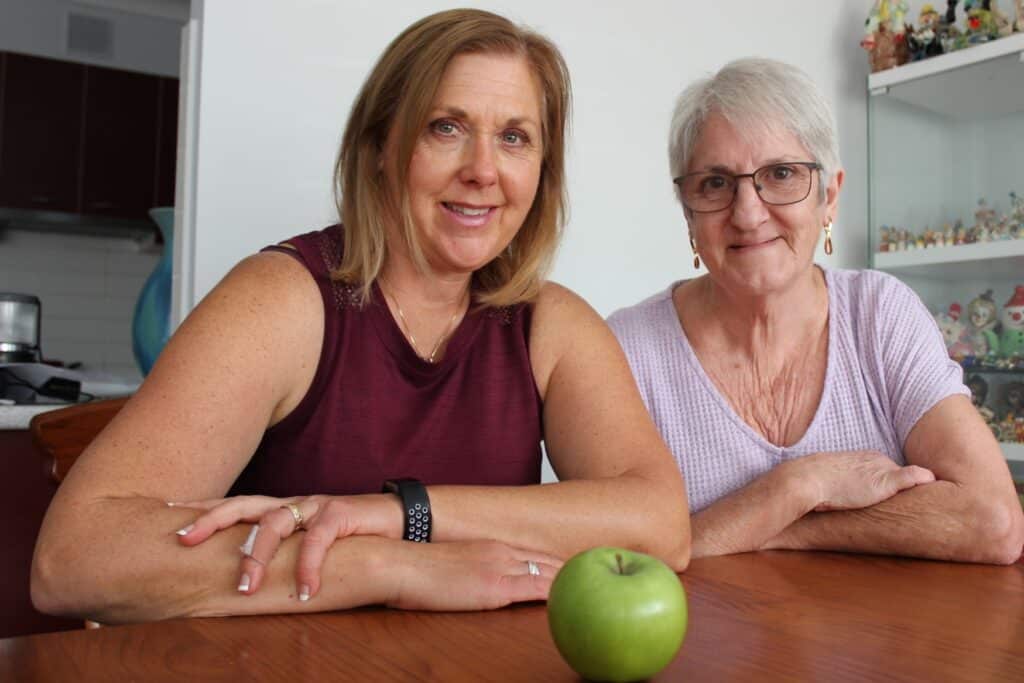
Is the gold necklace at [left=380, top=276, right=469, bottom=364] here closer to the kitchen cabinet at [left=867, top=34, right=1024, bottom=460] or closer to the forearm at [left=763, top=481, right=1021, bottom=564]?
the forearm at [left=763, top=481, right=1021, bottom=564]

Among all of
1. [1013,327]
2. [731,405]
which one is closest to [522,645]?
[731,405]

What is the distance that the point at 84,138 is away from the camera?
5.93 meters

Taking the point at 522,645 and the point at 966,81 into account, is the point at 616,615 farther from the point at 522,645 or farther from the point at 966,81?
the point at 966,81

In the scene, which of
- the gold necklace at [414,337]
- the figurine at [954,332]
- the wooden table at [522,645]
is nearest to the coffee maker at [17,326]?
the gold necklace at [414,337]

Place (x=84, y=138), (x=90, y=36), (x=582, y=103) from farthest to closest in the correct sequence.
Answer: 1. (x=90, y=36)
2. (x=84, y=138)
3. (x=582, y=103)

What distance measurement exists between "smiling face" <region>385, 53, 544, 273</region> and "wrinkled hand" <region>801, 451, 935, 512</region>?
57 cm

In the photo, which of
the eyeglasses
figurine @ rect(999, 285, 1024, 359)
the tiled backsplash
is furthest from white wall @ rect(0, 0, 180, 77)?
the eyeglasses

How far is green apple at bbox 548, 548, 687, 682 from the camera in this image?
634 mm

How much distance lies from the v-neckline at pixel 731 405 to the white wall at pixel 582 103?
0.94 meters

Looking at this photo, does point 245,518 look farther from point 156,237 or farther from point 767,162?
point 156,237

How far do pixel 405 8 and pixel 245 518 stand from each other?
1.71 metres

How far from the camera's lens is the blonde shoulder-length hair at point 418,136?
1311 millimetres

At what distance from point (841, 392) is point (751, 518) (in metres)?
0.37

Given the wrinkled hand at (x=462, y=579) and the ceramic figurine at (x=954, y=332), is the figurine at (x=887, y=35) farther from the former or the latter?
the wrinkled hand at (x=462, y=579)
